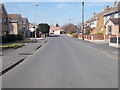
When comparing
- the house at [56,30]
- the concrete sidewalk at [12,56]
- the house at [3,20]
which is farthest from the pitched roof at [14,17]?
the house at [56,30]

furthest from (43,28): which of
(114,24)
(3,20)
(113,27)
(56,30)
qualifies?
(56,30)

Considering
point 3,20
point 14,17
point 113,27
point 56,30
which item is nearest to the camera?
point 3,20

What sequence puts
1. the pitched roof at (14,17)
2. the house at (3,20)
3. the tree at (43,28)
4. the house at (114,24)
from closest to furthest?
1. the house at (3,20)
2. the house at (114,24)
3. the pitched roof at (14,17)
4. the tree at (43,28)

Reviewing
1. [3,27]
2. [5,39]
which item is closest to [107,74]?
[5,39]

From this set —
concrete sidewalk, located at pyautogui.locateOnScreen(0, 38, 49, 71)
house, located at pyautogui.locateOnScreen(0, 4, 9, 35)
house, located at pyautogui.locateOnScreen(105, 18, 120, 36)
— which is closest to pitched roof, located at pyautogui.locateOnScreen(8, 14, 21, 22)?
house, located at pyautogui.locateOnScreen(0, 4, 9, 35)

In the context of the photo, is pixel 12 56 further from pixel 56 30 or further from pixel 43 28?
pixel 56 30

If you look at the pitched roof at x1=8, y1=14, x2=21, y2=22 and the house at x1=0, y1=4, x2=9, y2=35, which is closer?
the house at x1=0, y1=4, x2=9, y2=35

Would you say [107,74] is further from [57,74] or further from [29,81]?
[29,81]

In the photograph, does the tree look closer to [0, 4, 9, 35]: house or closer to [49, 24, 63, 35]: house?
[0, 4, 9, 35]: house

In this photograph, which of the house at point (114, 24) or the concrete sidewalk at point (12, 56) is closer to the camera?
the concrete sidewalk at point (12, 56)

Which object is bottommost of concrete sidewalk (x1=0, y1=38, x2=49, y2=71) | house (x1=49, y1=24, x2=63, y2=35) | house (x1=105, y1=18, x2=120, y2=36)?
concrete sidewalk (x1=0, y1=38, x2=49, y2=71)

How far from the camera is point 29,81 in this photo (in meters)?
6.95

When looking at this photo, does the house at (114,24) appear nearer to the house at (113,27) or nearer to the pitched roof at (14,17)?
the house at (113,27)

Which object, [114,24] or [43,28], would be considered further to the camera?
[43,28]
